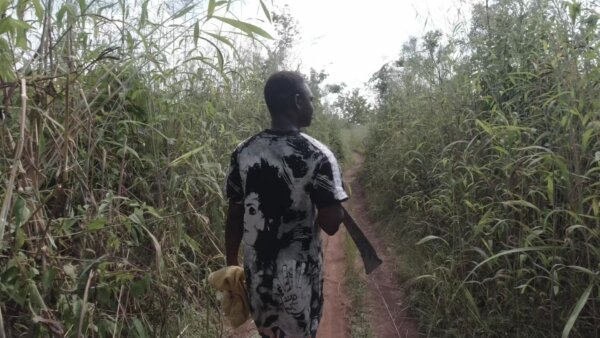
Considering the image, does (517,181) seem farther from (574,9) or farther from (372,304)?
(372,304)

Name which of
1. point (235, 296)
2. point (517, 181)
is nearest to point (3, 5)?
point (235, 296)

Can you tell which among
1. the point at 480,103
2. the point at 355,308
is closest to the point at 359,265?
the point at 355,308

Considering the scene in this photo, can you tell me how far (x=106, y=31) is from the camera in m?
2.58

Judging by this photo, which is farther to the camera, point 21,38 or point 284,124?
point 284,124

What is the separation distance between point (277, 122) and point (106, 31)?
1.41 meters

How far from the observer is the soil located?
10.6ft

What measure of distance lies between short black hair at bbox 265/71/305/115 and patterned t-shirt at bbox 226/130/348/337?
11 cm

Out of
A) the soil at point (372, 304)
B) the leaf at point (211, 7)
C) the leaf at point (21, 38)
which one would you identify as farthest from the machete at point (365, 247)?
the soil at point (372, 304)

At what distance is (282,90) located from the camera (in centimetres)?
175

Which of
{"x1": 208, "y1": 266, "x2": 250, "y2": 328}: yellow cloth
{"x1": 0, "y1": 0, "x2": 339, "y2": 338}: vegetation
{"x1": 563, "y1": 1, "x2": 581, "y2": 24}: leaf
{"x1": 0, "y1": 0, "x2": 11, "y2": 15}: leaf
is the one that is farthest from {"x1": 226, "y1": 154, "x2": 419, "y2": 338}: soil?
{"x1": 0, "y1": 0, "x2": 11, "y2": 15}: leaf

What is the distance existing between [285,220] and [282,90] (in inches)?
19.4

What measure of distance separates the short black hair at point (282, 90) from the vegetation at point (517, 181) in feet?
3.83

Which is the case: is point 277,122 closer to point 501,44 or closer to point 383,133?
point 501,44

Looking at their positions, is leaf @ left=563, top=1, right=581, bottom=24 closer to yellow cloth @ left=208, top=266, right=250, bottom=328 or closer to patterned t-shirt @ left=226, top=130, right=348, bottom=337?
patterned t-shirt @ left=226, top=130, right=348, bottom=337
